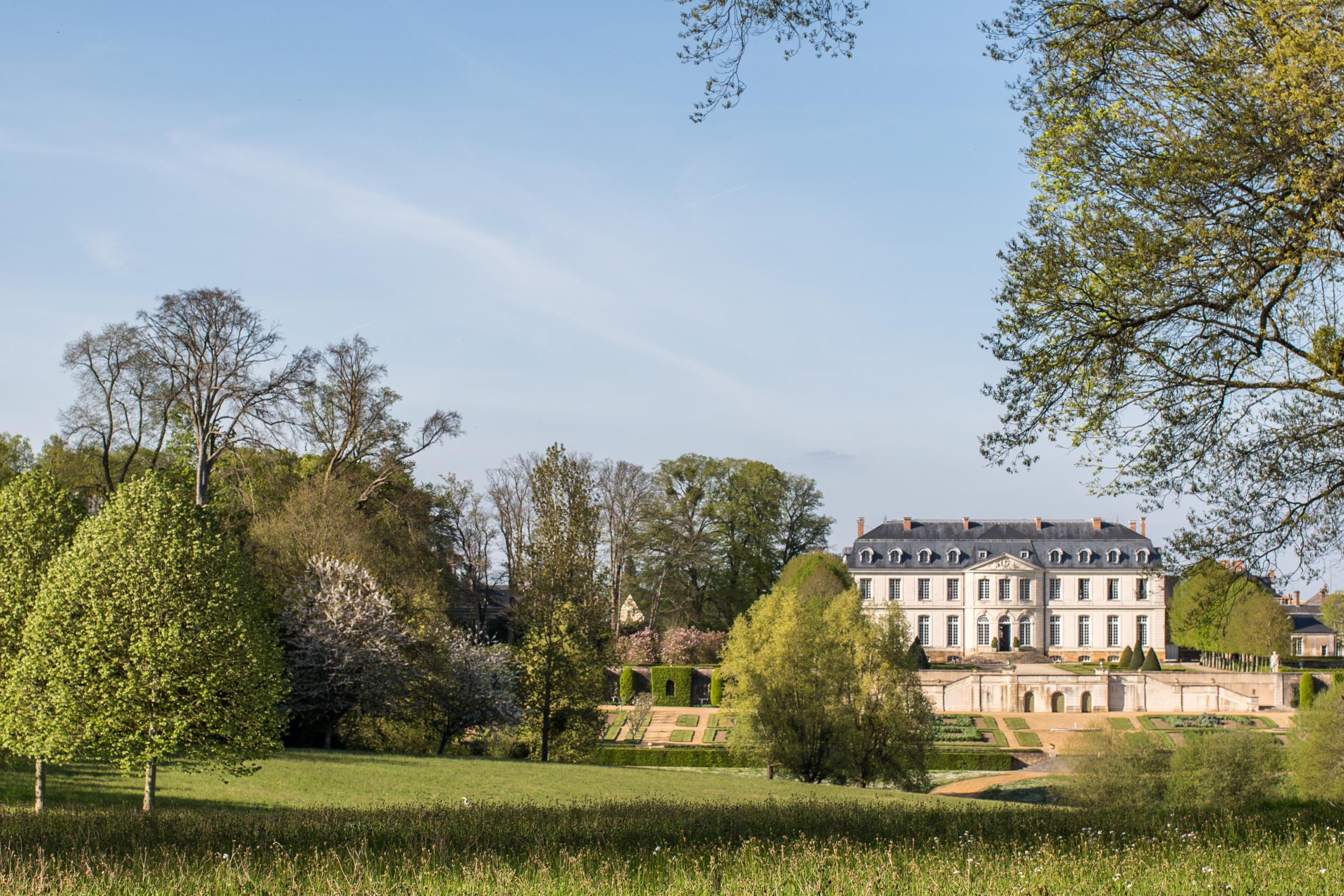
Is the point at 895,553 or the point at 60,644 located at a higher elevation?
the point at 895,553

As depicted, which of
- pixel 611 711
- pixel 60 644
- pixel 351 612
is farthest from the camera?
pixel 611 711

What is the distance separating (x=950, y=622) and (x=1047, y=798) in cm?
4184

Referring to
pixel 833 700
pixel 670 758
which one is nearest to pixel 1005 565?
pixel 670 758

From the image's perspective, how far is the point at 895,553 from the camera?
74.7 m

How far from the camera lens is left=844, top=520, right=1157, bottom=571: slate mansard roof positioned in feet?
240

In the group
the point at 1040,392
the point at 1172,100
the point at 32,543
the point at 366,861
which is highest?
the point at 1172,100

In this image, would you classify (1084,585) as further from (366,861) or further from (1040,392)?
(366,861)

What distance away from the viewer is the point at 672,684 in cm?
5253

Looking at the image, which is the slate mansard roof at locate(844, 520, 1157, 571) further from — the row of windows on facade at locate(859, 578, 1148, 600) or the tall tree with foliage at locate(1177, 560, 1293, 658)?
the tall tree with foliage at locate(1177, 560, 1293, 658)

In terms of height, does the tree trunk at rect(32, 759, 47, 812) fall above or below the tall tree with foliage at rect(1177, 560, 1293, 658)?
below

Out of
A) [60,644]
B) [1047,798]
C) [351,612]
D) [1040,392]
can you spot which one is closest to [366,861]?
[1040,392]

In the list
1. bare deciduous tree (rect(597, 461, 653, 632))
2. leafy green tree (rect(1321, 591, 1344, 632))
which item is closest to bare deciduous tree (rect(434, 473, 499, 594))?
bare deciduous tree (rect(597, 461, 653, 632))

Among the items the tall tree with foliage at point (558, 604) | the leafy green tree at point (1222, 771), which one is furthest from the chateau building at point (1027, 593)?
the tall tree with foliage at point (558, 604)

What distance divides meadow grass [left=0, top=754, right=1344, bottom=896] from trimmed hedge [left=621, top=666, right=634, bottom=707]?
1726 inches
